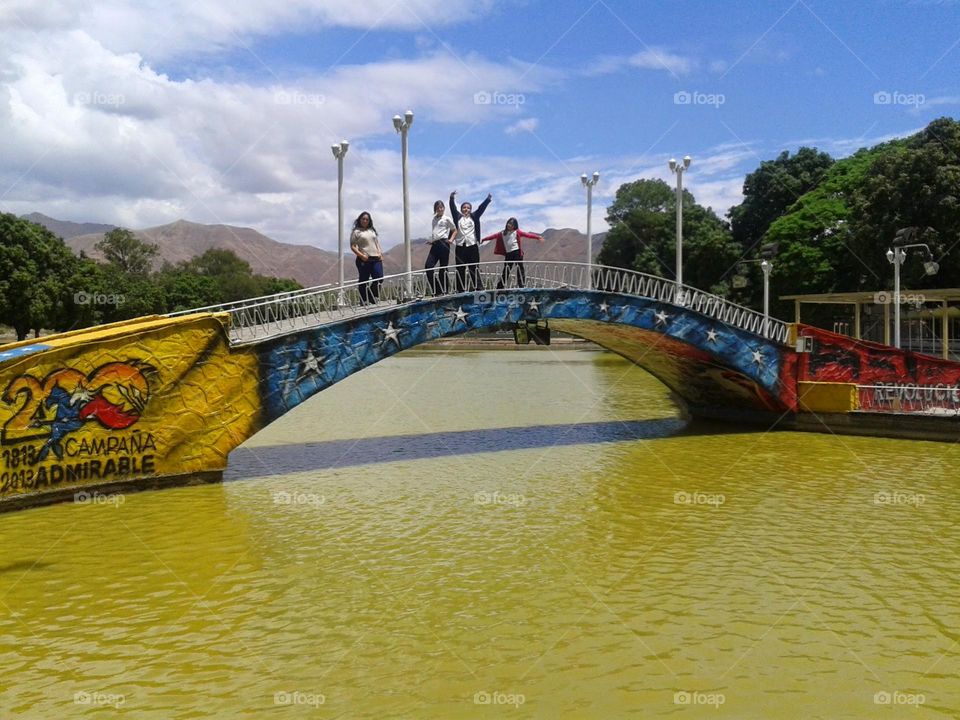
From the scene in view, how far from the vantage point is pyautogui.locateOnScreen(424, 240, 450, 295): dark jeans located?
60.0 ft

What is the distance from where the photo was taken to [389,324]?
17.7 meters

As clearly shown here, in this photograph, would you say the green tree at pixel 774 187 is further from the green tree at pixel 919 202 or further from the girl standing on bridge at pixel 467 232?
the girl standing on bridge at pixel 467 232

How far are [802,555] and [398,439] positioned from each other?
11.7 meters

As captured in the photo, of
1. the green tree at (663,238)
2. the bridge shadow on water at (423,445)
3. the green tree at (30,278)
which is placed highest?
the green tree at (663,238)

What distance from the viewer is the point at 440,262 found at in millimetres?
18688

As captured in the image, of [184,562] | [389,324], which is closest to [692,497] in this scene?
[389,324]

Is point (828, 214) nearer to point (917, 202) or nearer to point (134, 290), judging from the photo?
point (917, 202)

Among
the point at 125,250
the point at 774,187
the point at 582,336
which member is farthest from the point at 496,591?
the point at 125,250

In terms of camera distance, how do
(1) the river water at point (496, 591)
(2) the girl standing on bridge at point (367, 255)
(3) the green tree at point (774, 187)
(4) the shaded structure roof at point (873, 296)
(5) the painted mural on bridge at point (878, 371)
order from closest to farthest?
(1) the river water at point (496, 591) < (2) the girl standing on bridge at point (367, 255) < (5) the painted mural on bridge at point (878, 371) < (4) the shaded structure roof at point (873, 296) < (3) the green tree at point (774, 187)

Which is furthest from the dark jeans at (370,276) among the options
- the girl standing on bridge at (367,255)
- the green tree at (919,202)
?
the green tree at (919,202)

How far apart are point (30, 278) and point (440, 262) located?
38.9 metres

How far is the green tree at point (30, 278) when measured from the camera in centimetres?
4716

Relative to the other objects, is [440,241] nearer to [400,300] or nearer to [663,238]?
[400,300]

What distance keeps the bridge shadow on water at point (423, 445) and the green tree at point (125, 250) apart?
94.4m
